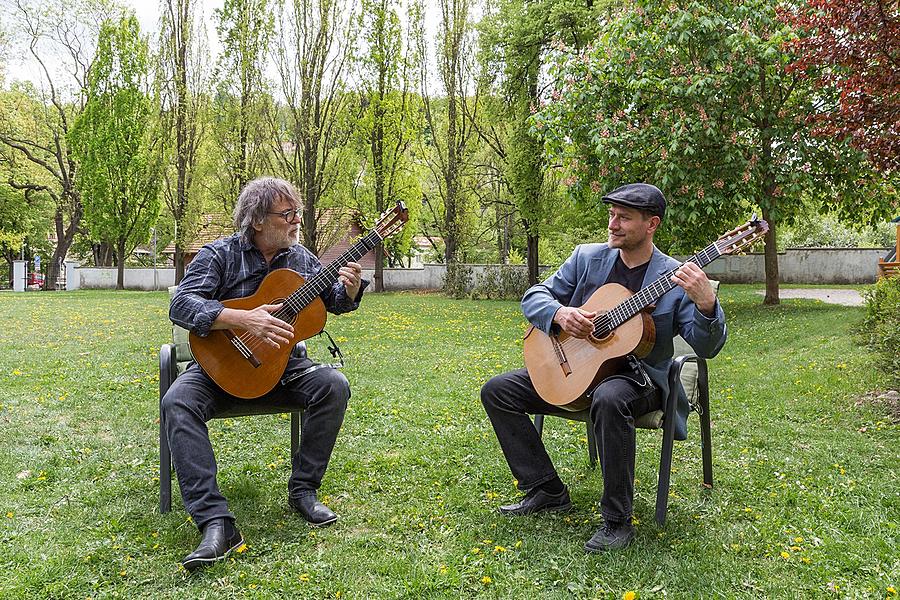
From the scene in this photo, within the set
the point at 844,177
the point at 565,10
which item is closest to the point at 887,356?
the point at 844,177

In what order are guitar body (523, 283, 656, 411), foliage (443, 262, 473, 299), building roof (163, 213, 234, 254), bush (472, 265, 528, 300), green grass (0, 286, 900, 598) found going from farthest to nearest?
building roof (163, 213, 234, 254)
foliage (443, 262, 473, 299)
bush (472, 265, 528, 300)
guitar body (523, 283, 656, 411)
green grass (0, 286, 900, 598)

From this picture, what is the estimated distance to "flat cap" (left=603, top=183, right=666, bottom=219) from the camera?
324 centimetres

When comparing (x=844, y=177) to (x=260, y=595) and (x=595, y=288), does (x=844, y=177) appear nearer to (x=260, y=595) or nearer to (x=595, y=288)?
(x=595, y=288)

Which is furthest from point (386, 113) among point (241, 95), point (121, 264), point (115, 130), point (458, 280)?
point (121, 264)

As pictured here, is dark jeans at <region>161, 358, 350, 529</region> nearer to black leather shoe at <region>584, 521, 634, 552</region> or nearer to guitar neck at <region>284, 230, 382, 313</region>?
guitar neck at <region>284, 230, 382, 313</region>

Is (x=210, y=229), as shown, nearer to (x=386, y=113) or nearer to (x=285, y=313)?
(x=386, y=113)

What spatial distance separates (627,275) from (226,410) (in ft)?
6.64

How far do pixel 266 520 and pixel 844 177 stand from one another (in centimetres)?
1114

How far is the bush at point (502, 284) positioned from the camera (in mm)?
20469

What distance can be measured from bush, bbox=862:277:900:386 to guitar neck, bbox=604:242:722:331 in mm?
3288

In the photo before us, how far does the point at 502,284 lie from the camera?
20.5 metres

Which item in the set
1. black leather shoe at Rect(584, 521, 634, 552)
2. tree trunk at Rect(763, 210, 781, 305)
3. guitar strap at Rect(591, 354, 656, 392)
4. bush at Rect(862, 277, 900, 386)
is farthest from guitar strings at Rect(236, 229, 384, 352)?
tree trunk at Rect(763, 210, 781, 305)

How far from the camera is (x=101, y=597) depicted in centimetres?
261

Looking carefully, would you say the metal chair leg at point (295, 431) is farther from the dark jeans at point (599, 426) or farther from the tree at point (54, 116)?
the tree at point (54, 116)
